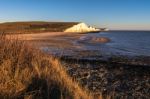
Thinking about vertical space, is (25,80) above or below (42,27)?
above

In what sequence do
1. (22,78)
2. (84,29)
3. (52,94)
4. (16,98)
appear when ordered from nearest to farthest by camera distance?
(16,98) < (52,94) < (22,78) < (84,29)

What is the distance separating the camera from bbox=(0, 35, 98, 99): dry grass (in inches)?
232

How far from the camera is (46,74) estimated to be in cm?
748

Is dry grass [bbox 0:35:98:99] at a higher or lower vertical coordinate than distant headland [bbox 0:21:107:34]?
higher

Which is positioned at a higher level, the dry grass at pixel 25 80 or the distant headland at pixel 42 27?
the dry grass at pixel 25 80

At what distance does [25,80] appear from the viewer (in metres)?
6.55

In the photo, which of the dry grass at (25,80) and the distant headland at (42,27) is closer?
the dry grass at (25,80)

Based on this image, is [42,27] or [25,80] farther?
[42,27]

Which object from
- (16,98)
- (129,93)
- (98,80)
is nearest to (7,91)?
(16,98)

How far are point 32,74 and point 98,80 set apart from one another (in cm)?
452

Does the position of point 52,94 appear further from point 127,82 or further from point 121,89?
point 127,82

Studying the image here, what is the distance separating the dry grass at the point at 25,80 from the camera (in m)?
5.88

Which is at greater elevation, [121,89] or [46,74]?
[46,74]

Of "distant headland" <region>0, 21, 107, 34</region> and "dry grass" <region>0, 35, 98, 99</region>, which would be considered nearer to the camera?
"dry grass" <region>0, 35, 98, 99</region>
